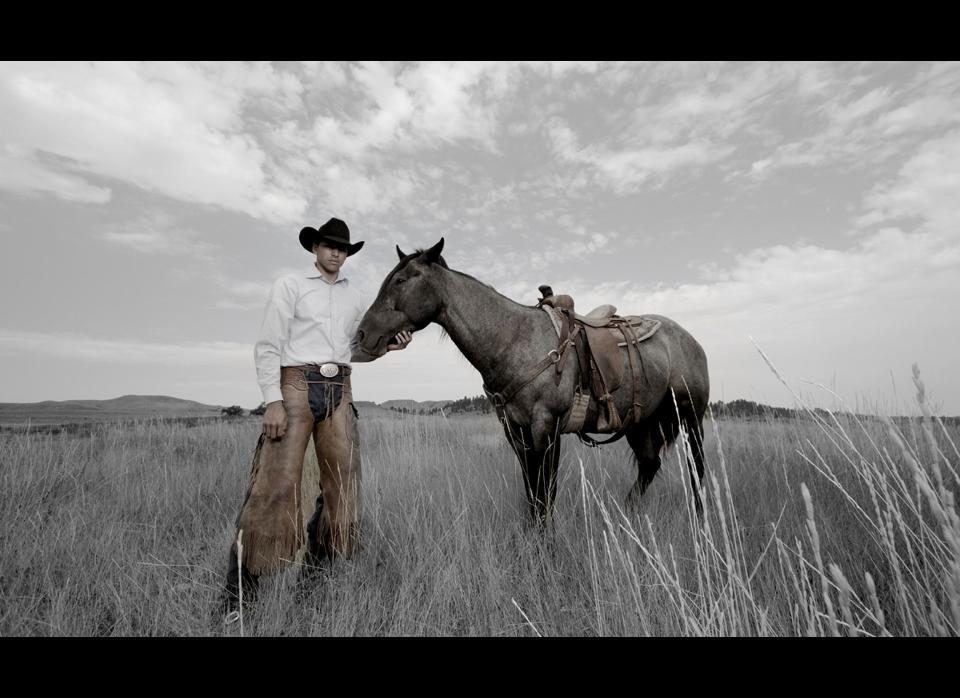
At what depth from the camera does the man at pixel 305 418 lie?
115 inches

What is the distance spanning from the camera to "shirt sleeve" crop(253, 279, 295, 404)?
2.92m

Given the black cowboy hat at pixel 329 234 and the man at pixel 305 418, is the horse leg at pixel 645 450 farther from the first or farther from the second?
the black cowboy hat at pixel 329 234

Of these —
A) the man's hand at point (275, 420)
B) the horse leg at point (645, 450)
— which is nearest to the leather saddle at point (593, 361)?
the horse leg at point (645, 450)

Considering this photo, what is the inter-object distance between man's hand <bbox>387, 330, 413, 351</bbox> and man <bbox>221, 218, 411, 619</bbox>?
0.05 ft

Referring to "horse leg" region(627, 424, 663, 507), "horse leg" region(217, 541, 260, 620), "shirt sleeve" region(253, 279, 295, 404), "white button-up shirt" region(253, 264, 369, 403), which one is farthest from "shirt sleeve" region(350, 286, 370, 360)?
"horse leg" region(627, 424, 663, 507)

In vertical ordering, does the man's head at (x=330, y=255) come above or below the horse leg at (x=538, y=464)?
above

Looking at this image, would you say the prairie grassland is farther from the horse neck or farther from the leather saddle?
the horse neck

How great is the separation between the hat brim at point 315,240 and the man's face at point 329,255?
0.04m

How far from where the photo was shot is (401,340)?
339cm

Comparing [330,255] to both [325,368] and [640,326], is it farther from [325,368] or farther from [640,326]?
[640,326]

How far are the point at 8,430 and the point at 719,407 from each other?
1377cm
